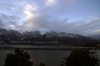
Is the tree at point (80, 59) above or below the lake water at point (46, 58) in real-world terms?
above

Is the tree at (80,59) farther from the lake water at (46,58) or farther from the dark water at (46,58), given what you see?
the dark water at (46,58)

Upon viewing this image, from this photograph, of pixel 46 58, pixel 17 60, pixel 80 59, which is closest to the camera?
pixel 17 60

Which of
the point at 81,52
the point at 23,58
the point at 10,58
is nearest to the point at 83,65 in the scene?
the point at 81,52

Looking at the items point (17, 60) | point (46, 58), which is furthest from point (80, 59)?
point (46, 58)

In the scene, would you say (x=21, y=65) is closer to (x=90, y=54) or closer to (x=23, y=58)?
(x=23, y=58)

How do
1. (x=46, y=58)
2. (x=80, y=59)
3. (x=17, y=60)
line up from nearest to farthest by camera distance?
(x=17, y=60) < (x=80, y=59) < (x=46, y=58)

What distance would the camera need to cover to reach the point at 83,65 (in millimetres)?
12750

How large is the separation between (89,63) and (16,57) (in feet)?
20.2

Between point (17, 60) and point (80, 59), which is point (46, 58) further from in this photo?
point (17, 60)

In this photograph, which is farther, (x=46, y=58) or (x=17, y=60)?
(x=46, y=58)

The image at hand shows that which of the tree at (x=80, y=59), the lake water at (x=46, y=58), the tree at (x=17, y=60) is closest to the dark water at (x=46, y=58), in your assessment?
the lake water at (x=46, y=58)

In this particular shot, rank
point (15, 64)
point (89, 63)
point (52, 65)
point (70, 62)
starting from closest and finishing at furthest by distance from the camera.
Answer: point (15, 64) → point (89, 63) → point (70, 62) → point (52, 65)

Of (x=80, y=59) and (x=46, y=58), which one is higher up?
(x=80, y=59)

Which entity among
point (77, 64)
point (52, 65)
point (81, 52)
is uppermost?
point (81, 52)
